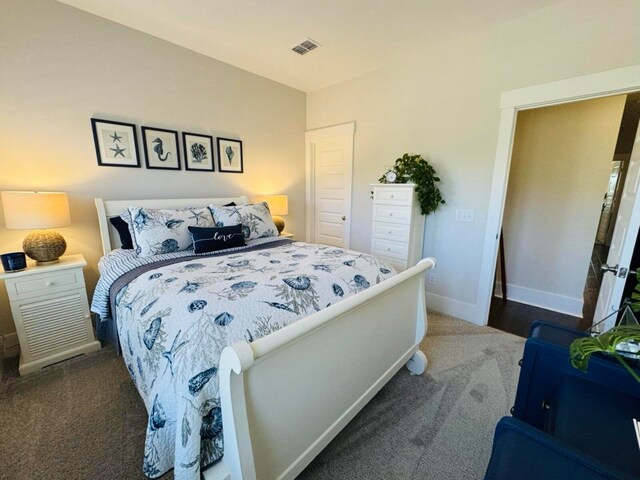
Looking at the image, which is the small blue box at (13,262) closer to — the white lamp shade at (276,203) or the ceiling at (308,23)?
the ceiling at (308,23)

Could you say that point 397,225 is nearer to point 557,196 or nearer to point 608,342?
point 557,196

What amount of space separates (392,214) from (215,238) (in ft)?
5.88

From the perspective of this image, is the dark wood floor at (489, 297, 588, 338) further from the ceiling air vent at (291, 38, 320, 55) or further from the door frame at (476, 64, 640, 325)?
the ceiling air vent at (291, 38, 320, 55)

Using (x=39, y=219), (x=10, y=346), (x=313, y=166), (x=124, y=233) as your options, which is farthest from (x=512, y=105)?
(x=10, y=346)

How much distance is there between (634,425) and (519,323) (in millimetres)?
2266

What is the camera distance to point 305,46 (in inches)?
107

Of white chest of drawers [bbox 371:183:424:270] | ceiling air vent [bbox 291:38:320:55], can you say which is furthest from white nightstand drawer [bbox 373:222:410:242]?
ceiling air vent [bbox 291:38:320:55]

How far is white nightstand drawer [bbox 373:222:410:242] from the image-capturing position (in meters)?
2.88

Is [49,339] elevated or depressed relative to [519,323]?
elevated

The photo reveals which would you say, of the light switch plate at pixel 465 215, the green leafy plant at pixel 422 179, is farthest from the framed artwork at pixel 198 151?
the light switch plate at pixel 465 215

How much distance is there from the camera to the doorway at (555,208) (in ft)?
8.94

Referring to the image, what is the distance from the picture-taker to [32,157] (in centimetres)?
214

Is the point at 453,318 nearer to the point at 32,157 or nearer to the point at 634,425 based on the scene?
the point at 634,425

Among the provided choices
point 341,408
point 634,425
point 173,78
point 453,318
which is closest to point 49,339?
point 341,408
